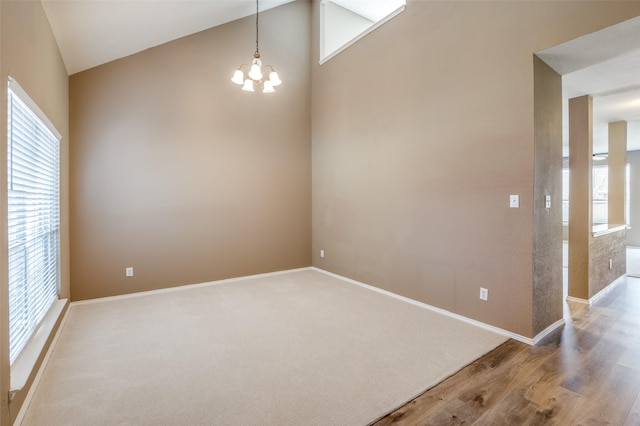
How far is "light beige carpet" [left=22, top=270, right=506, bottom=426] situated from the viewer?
177cm

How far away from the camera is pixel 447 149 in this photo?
3195mm

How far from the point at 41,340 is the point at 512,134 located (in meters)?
4.12

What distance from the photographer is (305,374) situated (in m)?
2.13

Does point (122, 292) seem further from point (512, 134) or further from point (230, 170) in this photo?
point (512, 134)

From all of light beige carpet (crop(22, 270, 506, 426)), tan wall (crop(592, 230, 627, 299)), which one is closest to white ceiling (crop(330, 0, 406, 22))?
tan wall (crop(592, 230, 627, 299))

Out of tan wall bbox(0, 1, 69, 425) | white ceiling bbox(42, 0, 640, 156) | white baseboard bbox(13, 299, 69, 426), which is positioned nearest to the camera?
tan wall bbox(0, 1, 69, 425)

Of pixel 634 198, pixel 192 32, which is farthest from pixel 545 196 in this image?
pixel 634 198

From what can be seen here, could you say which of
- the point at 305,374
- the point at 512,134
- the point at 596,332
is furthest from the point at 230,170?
the point at 596,332

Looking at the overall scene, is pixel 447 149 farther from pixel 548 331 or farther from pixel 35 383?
pixel 35 383

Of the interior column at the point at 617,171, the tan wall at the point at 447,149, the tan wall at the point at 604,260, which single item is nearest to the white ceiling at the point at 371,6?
the tan wall at the point at 447,149

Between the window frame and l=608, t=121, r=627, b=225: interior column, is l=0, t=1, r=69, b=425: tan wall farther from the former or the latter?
l=608, t=121, r=627, b=225: interior column

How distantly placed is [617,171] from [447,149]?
380cm

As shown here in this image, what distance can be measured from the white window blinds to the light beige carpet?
44 centimetres

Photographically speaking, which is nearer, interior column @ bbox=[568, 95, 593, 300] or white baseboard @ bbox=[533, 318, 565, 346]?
white baseboard @ bbox=[533, 318, 565, 346]
